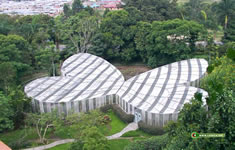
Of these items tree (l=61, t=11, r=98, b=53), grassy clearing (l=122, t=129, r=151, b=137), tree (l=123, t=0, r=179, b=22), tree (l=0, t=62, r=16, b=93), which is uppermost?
tree (l=123, t=0, r=179, b=22)

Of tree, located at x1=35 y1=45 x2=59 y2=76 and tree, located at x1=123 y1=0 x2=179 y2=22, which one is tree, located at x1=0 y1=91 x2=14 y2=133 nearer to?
tree, located at x1=35 y1=45 x2=59 y2=76

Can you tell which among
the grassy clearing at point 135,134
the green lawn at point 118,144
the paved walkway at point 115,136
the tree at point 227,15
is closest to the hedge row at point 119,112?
the paved walkway at point 115,136

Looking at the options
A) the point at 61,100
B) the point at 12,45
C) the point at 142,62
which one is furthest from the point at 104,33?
the point at 61,100

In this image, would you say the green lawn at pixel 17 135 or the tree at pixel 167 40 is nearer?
the green lawn at pixel 17 135

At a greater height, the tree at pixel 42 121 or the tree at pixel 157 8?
the tree at pixel 157 8

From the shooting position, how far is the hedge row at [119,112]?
2941cm

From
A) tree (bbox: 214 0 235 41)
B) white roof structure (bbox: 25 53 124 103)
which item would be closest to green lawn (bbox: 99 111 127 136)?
white roof structure (bbox: 25 53 124 103)

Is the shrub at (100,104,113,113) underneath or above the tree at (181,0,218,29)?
underneath

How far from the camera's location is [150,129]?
89.5ft

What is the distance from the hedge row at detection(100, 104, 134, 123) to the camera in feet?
96.5

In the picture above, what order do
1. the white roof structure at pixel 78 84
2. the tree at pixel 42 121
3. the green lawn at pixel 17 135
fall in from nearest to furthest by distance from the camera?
the tree at pixel 42 121 < the green lawn at pixel 17 135 < the white roof structure at pixel 78 84

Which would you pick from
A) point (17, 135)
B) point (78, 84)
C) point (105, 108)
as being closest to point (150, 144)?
point (105, 108)

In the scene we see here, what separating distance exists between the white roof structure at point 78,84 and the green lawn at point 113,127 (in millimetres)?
3283

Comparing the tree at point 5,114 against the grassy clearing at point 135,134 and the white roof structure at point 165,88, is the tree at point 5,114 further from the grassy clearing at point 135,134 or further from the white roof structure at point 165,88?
the white roof structure at point 165,88
